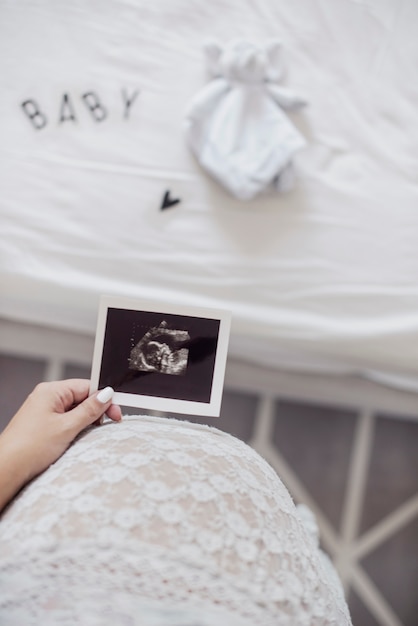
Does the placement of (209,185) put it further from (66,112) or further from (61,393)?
(61,393)

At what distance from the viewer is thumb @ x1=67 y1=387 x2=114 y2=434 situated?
24.9 inches

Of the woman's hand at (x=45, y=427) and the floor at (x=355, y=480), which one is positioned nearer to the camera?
the woman's hand at (x=45, y=427)

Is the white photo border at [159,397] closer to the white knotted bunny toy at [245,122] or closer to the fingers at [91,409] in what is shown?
the fingers at [91,409]

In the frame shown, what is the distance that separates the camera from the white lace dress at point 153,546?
1.69 feet

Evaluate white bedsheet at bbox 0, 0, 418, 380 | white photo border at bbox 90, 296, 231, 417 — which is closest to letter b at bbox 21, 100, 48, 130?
white bedsheet at bbox 0, 0, 418, 380

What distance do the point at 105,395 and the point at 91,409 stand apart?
0.02 meters

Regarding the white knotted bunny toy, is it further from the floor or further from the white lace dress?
the white lace dress

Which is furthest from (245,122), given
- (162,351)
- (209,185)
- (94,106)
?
(162,351)

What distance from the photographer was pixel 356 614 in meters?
1.37

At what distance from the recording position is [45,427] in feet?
2.04

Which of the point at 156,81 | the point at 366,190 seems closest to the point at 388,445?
the point at 366,190

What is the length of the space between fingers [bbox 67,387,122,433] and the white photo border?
0.01 metres

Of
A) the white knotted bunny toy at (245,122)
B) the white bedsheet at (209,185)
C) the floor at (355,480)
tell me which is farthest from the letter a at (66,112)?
the floor at (355,480)

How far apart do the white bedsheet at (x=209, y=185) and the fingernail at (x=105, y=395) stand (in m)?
0.54
